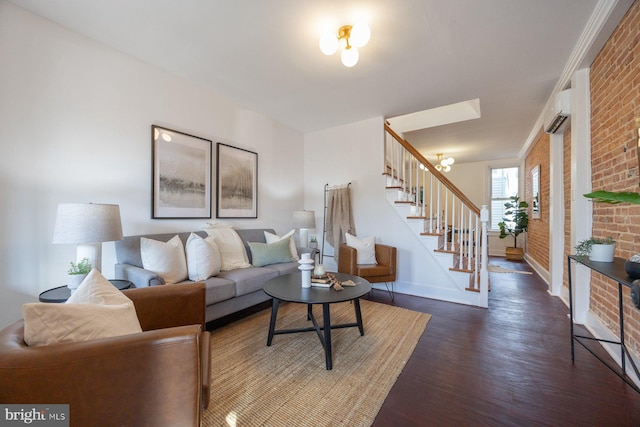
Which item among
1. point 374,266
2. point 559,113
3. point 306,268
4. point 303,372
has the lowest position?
point 303,372

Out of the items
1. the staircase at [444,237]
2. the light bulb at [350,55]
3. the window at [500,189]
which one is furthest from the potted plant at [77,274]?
the window at [500,189]

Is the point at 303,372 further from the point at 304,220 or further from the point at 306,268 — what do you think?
the point at 304,220

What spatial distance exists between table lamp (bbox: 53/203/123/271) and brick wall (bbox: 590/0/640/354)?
367 centimetres

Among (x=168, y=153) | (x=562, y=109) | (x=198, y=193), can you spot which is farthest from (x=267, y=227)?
(x=562, y=109)

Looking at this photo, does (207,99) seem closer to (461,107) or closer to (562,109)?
(461,107)

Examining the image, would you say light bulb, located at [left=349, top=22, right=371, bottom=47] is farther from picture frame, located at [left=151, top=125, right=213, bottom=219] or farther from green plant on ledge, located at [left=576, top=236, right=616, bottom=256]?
green plant on ledge, located at [left=576, top=236, right=616, bottom=256]

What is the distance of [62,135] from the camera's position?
6.90 ft

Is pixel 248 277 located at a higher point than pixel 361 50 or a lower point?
lower

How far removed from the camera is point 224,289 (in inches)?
91.5

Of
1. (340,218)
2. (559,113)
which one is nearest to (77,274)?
(340,218)

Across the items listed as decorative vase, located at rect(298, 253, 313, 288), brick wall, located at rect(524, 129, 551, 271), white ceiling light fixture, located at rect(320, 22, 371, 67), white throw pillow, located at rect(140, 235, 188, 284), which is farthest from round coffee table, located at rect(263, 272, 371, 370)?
brick wall, located at rect(524, 129, 551, 271)

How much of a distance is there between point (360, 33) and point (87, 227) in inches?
94.9

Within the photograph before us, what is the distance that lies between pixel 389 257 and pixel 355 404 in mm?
2169

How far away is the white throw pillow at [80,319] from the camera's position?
2.78 feet
